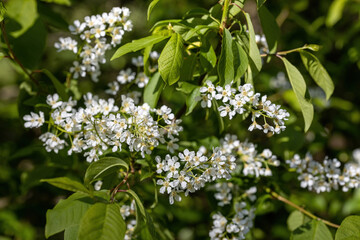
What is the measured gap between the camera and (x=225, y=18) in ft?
4.42

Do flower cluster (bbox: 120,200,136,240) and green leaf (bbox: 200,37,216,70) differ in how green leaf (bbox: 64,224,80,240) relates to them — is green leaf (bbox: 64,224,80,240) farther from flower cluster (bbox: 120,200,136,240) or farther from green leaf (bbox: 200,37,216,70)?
green leaf (bbox: 200,37,216,70)

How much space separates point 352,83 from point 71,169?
2.43 m

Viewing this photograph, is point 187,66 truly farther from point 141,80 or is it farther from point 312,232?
point 312,232

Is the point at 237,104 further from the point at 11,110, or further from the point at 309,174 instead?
the point at 11,110

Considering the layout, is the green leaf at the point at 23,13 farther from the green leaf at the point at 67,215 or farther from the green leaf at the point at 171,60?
the green leaf at the point at 67,215

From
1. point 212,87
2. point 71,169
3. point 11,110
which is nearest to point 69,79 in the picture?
point 71,169

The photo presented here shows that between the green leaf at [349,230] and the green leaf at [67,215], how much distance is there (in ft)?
2.91

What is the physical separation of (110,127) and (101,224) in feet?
1.33

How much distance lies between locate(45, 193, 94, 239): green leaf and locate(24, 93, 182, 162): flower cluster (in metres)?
0.24

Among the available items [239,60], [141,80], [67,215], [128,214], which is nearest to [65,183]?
[67,215]

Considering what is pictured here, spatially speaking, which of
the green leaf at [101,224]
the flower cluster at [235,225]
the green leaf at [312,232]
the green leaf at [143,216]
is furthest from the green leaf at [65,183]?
the green leaf at [312,232]

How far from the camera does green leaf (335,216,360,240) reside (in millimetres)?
1290

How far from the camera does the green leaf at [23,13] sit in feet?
5.28

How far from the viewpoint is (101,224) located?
1.04m
